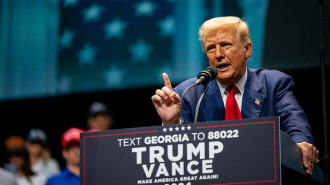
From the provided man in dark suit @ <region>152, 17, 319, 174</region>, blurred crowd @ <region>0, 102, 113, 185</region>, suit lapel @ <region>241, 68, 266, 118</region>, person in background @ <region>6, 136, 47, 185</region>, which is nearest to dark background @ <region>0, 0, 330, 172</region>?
blurred crowd @ <region>0, 102, 113, 185</region>

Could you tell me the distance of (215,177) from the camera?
2.05 metres

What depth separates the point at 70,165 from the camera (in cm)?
449

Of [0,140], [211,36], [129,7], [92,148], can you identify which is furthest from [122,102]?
[92,148]

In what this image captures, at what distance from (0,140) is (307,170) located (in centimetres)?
570

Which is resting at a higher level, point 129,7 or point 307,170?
point 129,7

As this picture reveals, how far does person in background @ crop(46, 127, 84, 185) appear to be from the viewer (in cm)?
437

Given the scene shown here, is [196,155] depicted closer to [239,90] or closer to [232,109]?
[232,109]

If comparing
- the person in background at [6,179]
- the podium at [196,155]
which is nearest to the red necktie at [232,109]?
the podium at [196,155]

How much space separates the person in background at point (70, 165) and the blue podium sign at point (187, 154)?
86.2 inches

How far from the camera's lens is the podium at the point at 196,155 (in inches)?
79.2

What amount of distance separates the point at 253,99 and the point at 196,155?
2.56 feet

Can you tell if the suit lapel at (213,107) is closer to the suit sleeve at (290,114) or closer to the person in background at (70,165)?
the suit sleeve at (290,114)

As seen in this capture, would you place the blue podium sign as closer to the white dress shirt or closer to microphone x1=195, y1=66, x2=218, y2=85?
microphone x1=195, y1=66, x2=218, y2=85

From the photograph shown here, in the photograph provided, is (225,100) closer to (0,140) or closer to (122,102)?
(122,102)
